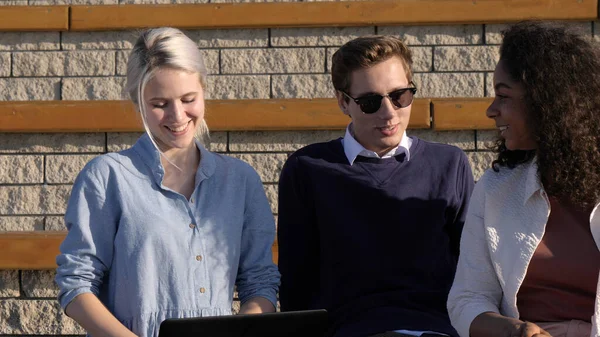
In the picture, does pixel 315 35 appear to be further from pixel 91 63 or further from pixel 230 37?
pixel 91 63

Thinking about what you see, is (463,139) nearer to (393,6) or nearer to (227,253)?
(393,6)

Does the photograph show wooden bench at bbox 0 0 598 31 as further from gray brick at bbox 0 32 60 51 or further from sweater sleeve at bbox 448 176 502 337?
sweater sleeve at bbox 448 176 502 337

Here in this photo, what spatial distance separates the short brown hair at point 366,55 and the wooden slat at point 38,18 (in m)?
2.22

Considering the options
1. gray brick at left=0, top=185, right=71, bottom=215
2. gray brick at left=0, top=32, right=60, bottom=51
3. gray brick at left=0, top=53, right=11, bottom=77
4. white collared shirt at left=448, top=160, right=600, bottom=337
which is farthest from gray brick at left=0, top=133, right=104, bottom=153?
white collared shirt at left=448, top=160, right=600, bottom=337

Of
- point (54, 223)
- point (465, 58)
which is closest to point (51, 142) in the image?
point (54, 223)

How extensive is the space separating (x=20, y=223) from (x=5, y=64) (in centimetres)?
88

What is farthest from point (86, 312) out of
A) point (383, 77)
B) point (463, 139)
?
point (463, 139)

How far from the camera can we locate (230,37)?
533 centimetres

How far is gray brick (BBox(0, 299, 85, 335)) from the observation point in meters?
5.00

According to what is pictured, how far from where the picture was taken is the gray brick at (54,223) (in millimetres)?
5156

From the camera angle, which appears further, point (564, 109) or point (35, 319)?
point (35, 319)

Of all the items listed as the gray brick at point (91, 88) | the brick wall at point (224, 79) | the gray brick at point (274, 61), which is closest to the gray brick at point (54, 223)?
the brick wall at point (224, 79)

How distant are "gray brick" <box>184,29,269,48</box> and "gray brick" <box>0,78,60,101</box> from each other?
78 cm

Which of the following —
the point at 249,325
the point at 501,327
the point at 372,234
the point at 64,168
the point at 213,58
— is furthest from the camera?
the point at 213,58
